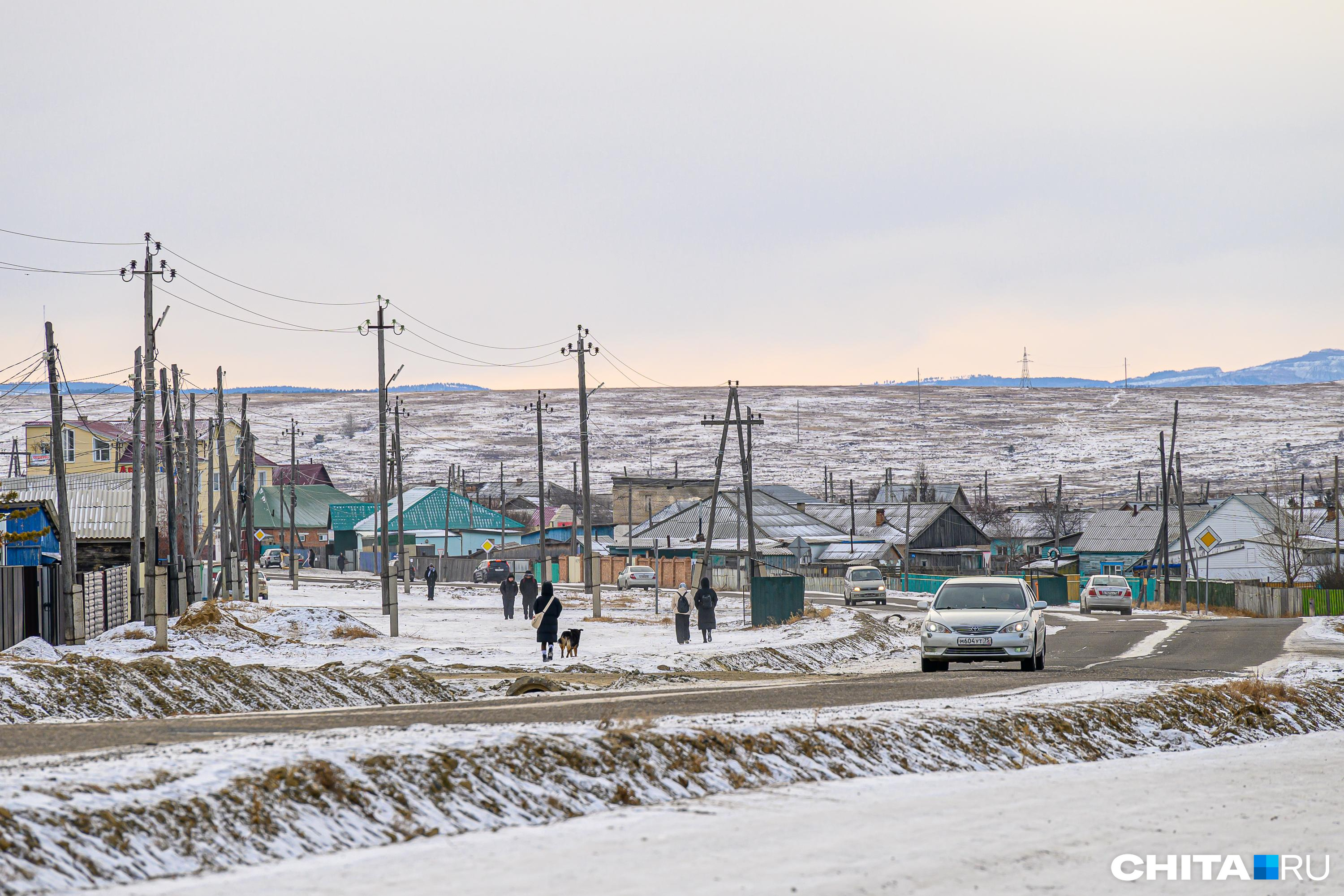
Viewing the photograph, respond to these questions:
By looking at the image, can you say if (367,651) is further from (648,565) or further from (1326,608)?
(648,565)

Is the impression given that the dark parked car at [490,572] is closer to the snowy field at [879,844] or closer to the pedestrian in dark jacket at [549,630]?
the pedestrian in dark jacket at [549,630]

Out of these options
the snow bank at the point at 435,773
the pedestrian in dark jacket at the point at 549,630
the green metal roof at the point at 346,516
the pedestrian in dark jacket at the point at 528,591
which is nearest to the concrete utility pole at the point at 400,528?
the pedestrian in dark jacket at the point at 528,591

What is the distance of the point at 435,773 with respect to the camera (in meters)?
9.59

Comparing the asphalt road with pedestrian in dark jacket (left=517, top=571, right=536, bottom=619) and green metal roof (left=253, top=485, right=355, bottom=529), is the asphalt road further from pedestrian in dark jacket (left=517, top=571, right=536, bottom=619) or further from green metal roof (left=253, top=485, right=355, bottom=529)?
green metal roof (left=253, top=485, right=355, bottom=529)

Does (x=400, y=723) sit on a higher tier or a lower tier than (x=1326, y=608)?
higher

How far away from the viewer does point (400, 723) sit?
43.2 feet

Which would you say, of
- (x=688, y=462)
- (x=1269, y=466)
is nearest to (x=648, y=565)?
(x=688, y=462)

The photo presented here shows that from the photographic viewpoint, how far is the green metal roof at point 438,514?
103m

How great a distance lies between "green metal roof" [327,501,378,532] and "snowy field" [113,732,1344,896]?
321ft

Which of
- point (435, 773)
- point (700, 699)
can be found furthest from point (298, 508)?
point (435, 773)

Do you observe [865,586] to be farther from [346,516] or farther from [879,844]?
[346,516]

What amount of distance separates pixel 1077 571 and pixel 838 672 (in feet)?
246

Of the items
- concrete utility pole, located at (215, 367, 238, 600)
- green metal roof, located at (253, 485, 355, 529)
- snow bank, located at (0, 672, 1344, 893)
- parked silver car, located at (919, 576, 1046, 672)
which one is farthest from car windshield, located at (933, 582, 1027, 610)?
green metal roof, located at (253, 485, 355, 529)

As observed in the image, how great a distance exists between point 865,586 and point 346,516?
5674 centimetres
